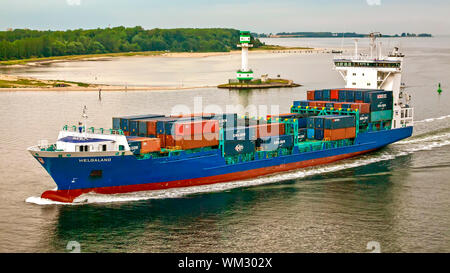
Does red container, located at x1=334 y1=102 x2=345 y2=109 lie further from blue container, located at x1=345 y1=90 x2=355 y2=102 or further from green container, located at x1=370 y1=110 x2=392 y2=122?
green container, located at x1=370 y1=110 x2=392 y2=122

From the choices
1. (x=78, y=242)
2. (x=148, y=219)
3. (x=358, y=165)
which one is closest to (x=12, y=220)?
(x=78, y=242)

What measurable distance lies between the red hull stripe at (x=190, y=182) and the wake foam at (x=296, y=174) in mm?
248

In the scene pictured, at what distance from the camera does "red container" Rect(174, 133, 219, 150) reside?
3572 centimetres

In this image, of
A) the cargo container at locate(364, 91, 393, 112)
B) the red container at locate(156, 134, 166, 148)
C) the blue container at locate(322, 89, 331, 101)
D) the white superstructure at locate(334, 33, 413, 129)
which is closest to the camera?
the red container at locate(156, 134, 166, 148)

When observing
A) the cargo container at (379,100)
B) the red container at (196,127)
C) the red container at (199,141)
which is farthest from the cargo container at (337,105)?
the red container at (199,141)

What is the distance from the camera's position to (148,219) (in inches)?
1205

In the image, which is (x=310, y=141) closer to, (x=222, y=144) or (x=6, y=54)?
(x=222, y=144)

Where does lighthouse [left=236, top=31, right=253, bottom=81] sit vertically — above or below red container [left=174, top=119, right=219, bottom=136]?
above

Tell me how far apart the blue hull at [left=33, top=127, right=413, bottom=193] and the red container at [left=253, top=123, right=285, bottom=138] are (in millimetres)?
1759

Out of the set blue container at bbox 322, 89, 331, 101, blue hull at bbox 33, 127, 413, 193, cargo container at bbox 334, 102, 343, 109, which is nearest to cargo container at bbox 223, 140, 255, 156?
blue hull at bbox 33, 127, 413, 193

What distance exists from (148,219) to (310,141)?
1804cm

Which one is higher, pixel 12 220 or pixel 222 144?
pixel 222 144

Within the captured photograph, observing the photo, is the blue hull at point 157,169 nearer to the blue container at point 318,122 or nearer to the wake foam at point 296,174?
the wake foam at point 296,174

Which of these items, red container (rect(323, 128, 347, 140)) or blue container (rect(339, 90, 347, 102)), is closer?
red container (rect(323, 128, 347, 140))
